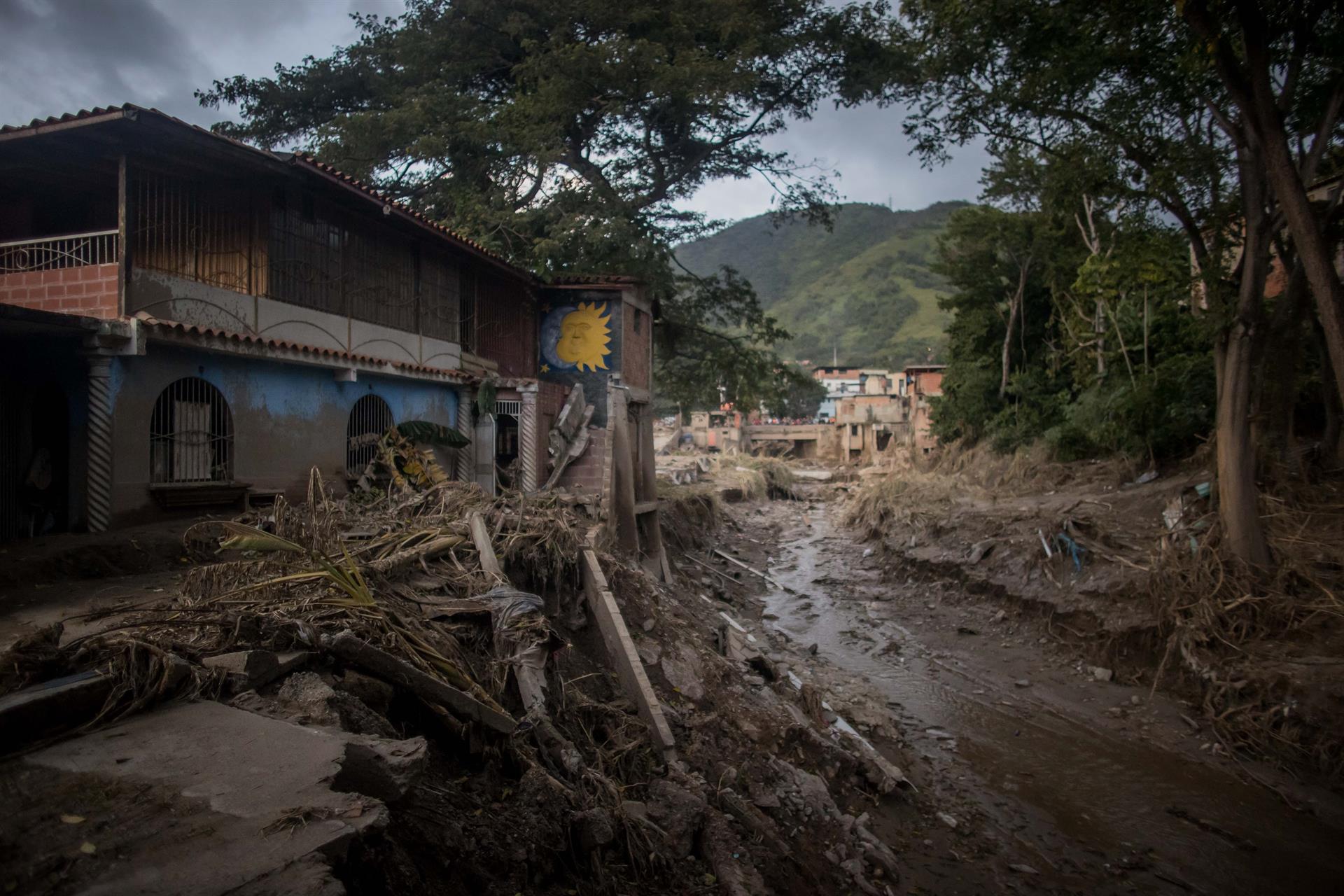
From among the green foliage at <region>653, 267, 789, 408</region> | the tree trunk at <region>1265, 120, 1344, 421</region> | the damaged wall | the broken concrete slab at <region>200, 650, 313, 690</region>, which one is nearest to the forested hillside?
the green foliage at <region>653, 267, 789, 408</region>

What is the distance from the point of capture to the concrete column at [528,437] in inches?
536

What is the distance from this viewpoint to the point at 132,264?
28.0 ft

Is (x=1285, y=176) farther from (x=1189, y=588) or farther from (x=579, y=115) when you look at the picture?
(x=579, y=115)

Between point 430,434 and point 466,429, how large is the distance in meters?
1.81

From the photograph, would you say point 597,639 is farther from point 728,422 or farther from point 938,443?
point 728,422

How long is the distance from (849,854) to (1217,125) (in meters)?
11.4

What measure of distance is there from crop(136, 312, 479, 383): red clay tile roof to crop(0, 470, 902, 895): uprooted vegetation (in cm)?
221

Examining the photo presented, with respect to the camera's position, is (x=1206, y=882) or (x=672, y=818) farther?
(x=1206, y=882)

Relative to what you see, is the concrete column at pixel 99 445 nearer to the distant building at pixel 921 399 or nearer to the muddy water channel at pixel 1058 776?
the muddy water channel at pixel 1058 776

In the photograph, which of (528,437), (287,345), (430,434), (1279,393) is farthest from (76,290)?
(1279,393)

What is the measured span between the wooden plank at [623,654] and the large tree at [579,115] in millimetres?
10198

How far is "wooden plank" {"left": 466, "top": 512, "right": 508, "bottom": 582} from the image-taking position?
267 inches

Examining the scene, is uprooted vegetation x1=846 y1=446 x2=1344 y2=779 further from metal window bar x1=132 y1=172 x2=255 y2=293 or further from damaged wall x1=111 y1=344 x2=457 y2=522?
metal window bar x1=132 y1=172 x2=255 y2=293

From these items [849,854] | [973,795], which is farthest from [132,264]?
[973,795]
